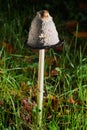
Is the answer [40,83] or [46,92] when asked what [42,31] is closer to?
[40,83]

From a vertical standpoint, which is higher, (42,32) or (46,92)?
(42,32)

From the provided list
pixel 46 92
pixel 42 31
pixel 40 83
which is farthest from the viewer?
pixel 46 92

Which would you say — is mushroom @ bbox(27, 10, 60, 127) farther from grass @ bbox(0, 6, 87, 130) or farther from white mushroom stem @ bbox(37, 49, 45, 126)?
grass @ bbox(0, 6, 87, 130)

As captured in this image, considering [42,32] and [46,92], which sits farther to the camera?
[46,92]

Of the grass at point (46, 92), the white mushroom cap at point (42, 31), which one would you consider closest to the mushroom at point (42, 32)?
the white mushroom cap at point (42, 31)

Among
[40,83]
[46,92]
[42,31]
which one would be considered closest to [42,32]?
[42,31]

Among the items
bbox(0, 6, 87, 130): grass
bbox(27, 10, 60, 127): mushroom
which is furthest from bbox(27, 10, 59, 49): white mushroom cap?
bbox(0, 6, 87, 130): grass

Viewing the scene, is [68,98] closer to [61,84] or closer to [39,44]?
[61,84]
